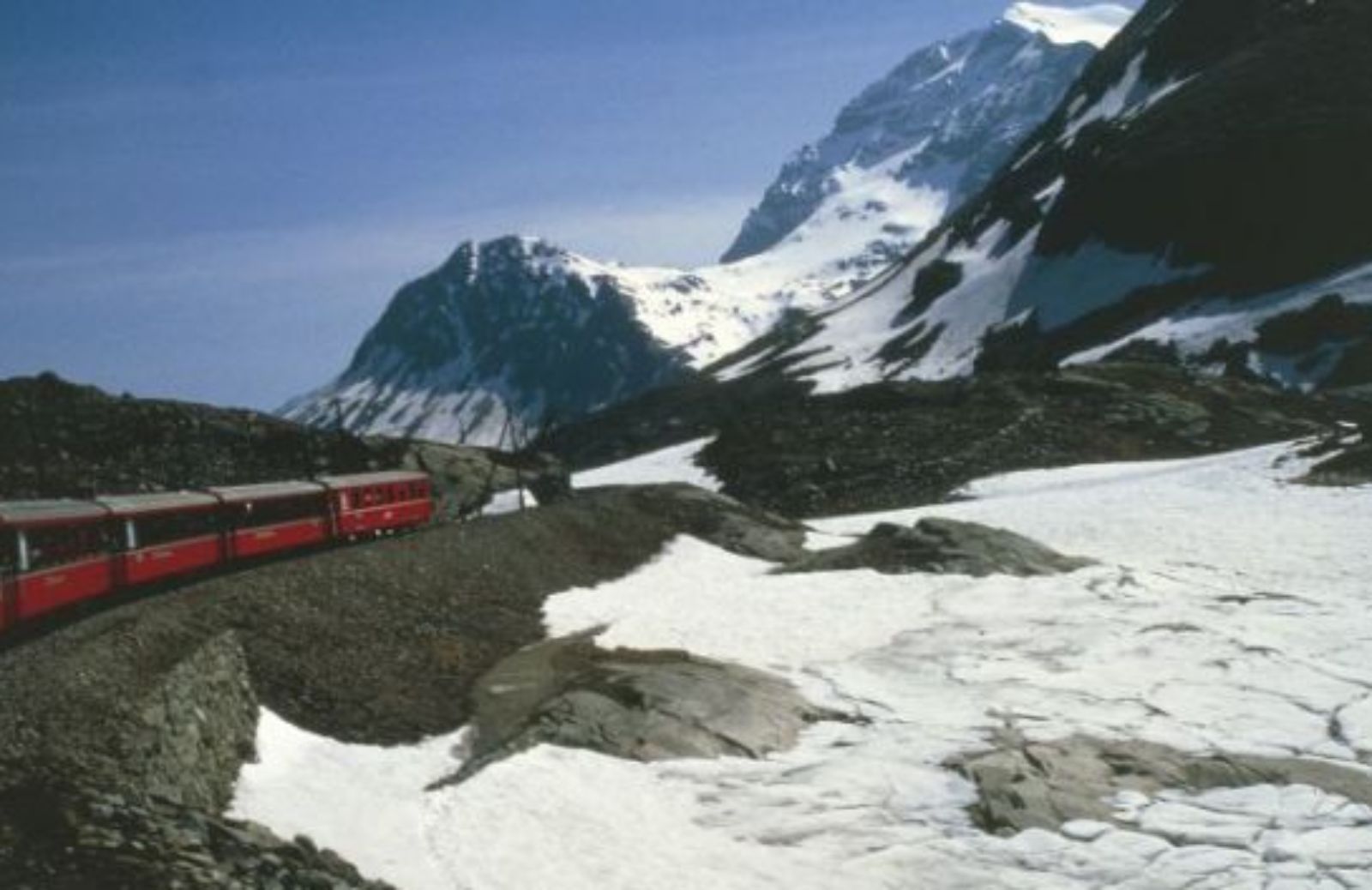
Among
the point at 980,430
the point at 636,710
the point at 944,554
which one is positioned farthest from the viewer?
the point at 980,430

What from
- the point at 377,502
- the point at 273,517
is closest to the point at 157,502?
the point at 273,517

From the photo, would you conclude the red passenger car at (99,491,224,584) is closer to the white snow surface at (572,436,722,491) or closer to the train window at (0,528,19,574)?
the train window at (0,528,19,574)

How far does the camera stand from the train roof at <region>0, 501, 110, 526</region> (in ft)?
81.9

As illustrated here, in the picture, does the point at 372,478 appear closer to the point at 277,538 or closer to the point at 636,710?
the point at 277,538

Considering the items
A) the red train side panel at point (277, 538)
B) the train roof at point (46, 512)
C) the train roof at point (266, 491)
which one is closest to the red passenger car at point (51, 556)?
the train roof at point (46, 512)

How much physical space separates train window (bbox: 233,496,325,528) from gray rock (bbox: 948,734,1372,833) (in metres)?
21.9

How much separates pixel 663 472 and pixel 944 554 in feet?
138

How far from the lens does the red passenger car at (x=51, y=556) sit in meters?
24.2

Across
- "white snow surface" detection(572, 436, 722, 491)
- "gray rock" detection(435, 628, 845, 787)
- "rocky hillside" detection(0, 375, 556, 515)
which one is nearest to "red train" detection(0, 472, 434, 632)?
"rocky hillside" detection(0, 375, 556, 515)

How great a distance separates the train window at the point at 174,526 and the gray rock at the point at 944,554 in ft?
59.9

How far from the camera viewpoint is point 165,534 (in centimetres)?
3198

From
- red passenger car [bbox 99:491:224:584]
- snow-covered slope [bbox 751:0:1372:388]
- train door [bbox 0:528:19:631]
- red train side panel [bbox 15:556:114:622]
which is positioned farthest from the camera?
snow-covered slope [bbox 751:0:1372:388]

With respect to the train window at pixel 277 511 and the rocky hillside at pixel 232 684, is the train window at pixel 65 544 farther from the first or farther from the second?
the train window at pixel 277 511

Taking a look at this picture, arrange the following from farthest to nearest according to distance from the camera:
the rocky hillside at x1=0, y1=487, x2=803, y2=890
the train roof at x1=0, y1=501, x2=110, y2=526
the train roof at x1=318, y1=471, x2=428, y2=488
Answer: the train roof at x1=318, y1=471, x2=428, y2=488
the train roof at x1=0, y1=501, x2=110, y2=526
the rocky hillside at x1=0, y1=487, x2=803, y2=890
